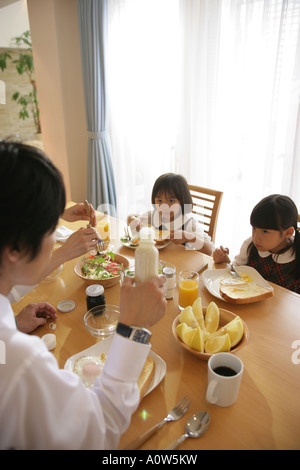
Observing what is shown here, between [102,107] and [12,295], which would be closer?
[12,295]

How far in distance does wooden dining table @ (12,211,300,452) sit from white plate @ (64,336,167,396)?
0.02 meters

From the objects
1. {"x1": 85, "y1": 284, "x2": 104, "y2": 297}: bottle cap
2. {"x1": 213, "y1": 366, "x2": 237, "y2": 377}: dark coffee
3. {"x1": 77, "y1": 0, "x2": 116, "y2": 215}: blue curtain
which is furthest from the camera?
{"x1": 77, "y1": 0, "x2": 116, "y2": 215}: blue curtain

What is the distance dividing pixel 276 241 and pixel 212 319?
25.5 inches

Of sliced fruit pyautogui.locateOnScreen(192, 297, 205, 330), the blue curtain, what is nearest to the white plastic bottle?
sliced fruit pyautogui.locateOnScreen(192, 297, 205, 330)

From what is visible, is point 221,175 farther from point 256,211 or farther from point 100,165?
point 100,165

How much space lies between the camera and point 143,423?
2.66 ft

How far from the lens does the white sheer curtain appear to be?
221 centimetres

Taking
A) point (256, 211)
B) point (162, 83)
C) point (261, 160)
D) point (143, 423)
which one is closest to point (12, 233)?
point (143, 423)

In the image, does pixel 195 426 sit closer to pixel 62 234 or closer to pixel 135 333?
pixel 135 333

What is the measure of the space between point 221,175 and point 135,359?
223cm

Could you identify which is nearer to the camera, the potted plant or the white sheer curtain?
the white sheer curtain

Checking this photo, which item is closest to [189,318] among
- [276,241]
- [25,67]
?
[276,241]

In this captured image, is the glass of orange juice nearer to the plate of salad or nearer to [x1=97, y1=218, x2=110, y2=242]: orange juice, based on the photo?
the plate of salad

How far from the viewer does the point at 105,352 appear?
103cm
